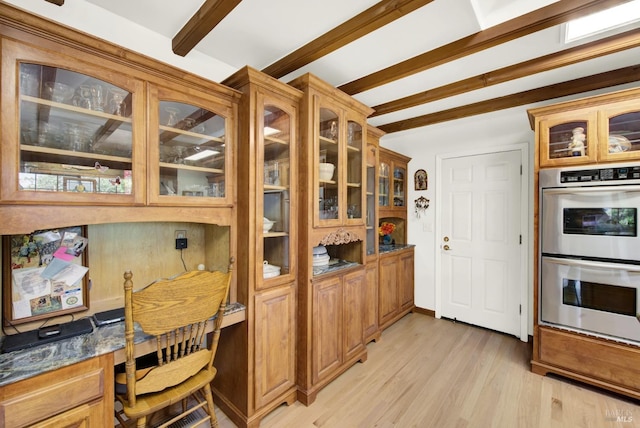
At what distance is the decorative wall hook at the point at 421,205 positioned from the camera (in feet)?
12.4

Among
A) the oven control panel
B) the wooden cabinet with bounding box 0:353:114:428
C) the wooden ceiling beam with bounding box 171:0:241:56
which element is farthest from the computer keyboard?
the oven control panel

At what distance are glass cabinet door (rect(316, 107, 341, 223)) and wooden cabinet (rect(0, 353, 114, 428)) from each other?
60.0 inches

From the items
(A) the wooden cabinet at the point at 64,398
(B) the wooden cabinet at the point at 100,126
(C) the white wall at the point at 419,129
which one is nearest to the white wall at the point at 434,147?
(C) the white wall at the point at 419,129

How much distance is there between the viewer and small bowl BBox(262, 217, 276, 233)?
1882 millimetres

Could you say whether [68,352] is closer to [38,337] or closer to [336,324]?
[38,337]

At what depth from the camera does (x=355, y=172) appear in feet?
8.29

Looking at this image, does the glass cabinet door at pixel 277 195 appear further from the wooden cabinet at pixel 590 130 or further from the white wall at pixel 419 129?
the wooden cabinet at pixel 590 130

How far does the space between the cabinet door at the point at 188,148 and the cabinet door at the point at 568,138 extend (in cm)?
263

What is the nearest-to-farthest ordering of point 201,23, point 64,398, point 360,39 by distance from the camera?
point 64,398, point 201,23, point 360,39

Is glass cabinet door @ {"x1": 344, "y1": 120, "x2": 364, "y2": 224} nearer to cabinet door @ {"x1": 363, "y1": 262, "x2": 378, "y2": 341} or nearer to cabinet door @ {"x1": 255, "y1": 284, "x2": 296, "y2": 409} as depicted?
cabinet door @ {"x1": 363, "y1": 262, "x2": 378, "y2": 341}

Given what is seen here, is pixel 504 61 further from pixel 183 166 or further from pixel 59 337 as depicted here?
pixel 59 337

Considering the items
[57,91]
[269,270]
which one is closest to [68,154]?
[57,91]

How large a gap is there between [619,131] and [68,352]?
152 inches

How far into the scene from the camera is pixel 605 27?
1.80 m
